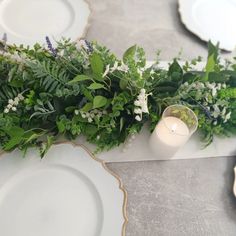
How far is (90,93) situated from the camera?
20.8 inches

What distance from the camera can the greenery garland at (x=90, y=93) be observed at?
52 centimetres

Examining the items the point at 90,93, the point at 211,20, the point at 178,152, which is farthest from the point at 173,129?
the point at 211,20

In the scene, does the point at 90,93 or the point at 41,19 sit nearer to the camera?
the point at 90,93

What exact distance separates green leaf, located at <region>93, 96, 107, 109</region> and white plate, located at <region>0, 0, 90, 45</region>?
28cm

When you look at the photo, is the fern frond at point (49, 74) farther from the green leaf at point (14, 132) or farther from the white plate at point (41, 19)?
the white plate at point (41, 19)

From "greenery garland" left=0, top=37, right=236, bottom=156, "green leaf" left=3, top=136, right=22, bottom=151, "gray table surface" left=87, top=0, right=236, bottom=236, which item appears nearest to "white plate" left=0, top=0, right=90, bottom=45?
"greenery garland" left=0, top=37, right=236, bottom=156

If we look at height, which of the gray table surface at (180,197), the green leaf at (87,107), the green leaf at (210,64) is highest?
the green leaf at (210,64)

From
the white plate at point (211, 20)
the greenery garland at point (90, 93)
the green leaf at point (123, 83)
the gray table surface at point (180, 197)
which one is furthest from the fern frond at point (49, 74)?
the white plate at point (211, 20)

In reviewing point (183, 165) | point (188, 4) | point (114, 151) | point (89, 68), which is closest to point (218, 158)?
point (183, 165)

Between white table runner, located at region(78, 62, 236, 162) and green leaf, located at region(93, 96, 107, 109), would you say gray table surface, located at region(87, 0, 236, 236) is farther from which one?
green leaf, located at region(93, 96, 107, 109)

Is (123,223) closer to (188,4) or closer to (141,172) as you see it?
(141,172)

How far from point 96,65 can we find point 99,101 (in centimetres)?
7

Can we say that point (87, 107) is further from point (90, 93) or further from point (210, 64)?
point (210, 64)

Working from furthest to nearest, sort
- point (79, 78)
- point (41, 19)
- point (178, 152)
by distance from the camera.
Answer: point (41, 19), point (178, 152), point (79, 78)
